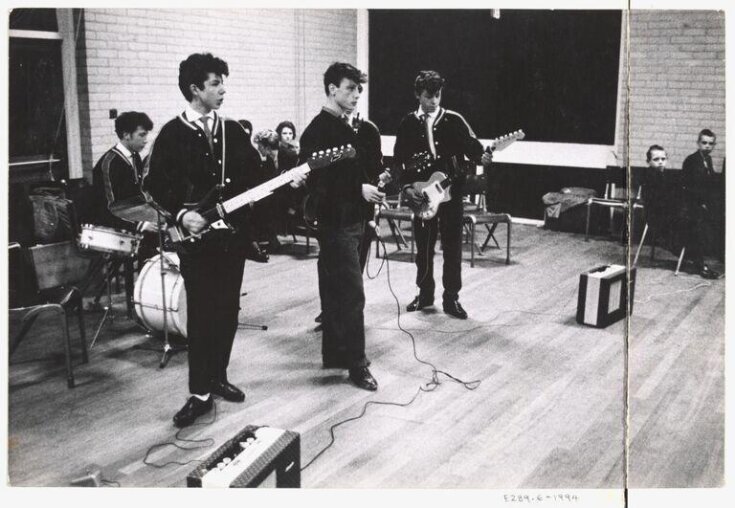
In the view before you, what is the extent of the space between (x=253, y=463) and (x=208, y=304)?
1.35m

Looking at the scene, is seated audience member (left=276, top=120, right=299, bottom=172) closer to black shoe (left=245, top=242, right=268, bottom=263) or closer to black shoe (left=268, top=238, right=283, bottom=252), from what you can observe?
black shoe (left=268, top=238, right=283, bottom=252)

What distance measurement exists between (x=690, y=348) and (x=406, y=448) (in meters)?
2.47

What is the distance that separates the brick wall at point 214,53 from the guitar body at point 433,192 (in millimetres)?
3477

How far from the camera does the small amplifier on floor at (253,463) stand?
8.20 feet

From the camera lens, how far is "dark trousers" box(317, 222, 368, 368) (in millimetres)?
4113

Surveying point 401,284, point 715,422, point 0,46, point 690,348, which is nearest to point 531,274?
point 401,284

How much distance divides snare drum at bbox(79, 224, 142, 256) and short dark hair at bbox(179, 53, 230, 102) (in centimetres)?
151

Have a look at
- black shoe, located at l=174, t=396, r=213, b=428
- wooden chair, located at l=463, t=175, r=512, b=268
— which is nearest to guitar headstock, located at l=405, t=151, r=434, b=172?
wooden chair, located at l=463, t=175, r=512, b=268

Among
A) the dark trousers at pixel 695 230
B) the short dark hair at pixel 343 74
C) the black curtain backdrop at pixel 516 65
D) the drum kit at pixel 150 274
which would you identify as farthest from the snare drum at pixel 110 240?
the black curtain backdrop at pixel 516 65

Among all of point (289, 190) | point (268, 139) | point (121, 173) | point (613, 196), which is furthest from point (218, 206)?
point (613, 196)

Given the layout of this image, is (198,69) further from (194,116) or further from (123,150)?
(123,150)

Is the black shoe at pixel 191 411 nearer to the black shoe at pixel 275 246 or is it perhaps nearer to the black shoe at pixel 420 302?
the black shoe at pixel 420 302

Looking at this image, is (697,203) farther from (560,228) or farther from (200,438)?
(200,438)

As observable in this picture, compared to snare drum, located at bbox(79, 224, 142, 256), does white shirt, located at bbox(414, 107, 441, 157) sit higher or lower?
higher
